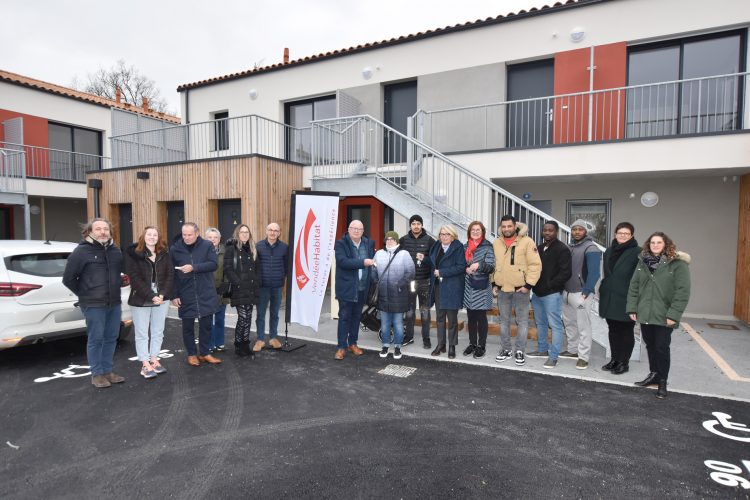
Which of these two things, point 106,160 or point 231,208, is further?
point 106,160

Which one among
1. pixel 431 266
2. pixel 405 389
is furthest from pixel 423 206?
pixel 405 389

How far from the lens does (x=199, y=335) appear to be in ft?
16.5

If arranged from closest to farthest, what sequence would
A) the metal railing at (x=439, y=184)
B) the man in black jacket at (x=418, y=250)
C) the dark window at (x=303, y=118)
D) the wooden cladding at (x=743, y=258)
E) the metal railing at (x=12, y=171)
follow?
1. the man in black jacket at (x=418, y=250)
2. the metal railing at (x=439, y=184)
3. the wooden cladding at (x=743, y=258)
4. the dark window at (x=303, y=118)
5. the metal railing at (x=12, y=171)

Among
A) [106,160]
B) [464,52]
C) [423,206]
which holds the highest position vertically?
[464,52]

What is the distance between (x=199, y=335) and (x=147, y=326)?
2.09ft

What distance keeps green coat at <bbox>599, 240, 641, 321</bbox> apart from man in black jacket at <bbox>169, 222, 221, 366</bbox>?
433cm

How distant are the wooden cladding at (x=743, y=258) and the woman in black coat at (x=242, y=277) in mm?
8031

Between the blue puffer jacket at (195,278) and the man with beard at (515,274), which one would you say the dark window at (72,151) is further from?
the man with beard at (515,274)

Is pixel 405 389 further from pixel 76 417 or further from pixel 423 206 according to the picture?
pixel 423 206

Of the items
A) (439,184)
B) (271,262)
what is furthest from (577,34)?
(271,262)

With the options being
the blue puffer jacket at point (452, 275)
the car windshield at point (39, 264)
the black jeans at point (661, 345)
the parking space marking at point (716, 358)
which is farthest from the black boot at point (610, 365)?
the car windshield at point (39, 264)

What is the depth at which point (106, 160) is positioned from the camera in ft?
54.3

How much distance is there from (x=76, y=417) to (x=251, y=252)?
237 centimetres

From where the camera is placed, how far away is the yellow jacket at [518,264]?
4.75m
